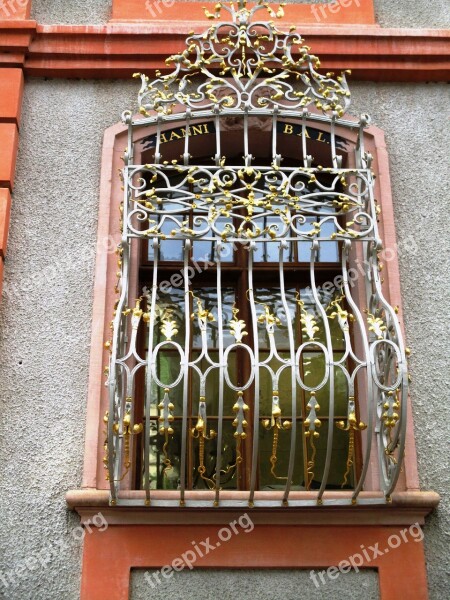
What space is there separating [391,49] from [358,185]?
1.42m

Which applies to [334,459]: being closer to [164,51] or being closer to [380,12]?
[164,51]

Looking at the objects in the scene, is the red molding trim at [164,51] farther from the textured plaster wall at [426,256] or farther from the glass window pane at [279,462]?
the glass window pane at [279,462]

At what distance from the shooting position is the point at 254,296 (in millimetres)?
6125

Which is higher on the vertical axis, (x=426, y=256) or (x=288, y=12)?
(x=288, y=12)

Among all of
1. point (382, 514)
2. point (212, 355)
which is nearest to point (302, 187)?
point (212, 355)

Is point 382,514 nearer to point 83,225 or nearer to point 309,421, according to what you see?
point 309,421

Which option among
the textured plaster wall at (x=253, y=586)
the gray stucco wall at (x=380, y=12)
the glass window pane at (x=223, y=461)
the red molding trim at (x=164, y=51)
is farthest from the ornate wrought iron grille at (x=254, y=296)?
the gray stucco wall at (x=380, y=12)

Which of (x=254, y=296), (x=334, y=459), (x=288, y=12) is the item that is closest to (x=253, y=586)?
(x=334, y=459)

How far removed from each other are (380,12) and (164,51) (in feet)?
6.00

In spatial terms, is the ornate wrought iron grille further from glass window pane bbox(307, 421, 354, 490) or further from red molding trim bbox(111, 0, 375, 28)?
red molding trim bbox(111, 0, 375, 28)

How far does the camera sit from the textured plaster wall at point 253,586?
4949mm

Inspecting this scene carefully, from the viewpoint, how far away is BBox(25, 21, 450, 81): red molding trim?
21.6 feet

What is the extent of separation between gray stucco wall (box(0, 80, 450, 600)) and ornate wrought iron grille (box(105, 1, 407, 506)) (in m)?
0.32

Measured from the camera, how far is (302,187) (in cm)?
584
